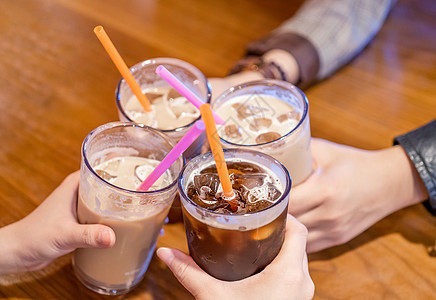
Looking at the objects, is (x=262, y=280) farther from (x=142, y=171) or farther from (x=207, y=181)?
(x=142, y=171)

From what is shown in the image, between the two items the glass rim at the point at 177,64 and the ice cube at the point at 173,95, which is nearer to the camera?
the glass rim at the point at 177,64

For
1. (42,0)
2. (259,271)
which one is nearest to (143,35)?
(42,0)

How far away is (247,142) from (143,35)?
848 mm

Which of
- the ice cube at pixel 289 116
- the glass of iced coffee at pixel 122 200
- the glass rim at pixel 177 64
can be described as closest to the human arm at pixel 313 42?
the glass rim at pixel 177 64

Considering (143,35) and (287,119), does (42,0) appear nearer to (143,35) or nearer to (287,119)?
(143,35)

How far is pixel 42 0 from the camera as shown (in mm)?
1879

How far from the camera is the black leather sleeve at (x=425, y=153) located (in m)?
1.21

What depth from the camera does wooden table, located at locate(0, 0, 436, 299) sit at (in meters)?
1.10

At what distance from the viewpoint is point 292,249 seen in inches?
36.1

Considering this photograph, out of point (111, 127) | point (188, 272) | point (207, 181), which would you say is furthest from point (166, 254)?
point (111, 127)

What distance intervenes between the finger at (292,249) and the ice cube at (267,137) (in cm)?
17

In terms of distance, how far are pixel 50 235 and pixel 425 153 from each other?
862 millimetres

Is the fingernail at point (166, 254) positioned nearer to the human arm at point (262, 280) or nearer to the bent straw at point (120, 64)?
the human arm at point (262, 280)

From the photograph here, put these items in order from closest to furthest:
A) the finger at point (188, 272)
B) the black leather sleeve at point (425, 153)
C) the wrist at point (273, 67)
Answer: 1. the finger at point (188, 272)
2. the black leather sleeve at point (425, 153)
3. the wrist at point (273, 67)
